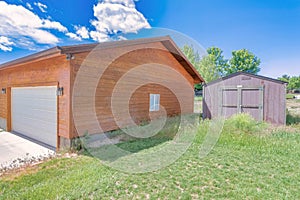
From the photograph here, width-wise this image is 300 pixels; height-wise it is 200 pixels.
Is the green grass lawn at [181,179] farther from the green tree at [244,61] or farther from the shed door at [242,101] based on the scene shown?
the green tree at [244,61]

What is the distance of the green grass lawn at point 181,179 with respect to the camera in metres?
2.71

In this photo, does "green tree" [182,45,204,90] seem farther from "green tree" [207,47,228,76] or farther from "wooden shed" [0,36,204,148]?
"green tree" [207,47,228,76]

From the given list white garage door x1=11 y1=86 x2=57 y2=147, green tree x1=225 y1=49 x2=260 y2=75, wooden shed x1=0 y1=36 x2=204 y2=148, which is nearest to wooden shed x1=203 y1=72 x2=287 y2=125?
wooden shed x1=0 y1=36 x2=204 y2=148

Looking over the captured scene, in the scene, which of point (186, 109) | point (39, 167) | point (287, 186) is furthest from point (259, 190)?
point (186, 109)

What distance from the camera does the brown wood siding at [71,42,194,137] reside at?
5.44 m

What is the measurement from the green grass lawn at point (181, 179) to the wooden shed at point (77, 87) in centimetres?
169

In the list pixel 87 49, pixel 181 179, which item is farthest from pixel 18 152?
pixel 181 179

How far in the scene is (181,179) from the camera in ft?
10.3

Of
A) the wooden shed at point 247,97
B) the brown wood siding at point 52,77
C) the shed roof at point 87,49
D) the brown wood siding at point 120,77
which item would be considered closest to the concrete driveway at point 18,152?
the brown wood siding at point 52,77

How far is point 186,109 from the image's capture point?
11.6 metres

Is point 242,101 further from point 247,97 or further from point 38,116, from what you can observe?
point 38,116

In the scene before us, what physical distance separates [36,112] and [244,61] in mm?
45607

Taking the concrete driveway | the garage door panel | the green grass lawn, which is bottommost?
the concrete driveway

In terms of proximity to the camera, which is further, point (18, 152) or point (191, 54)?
point (191, 54)
